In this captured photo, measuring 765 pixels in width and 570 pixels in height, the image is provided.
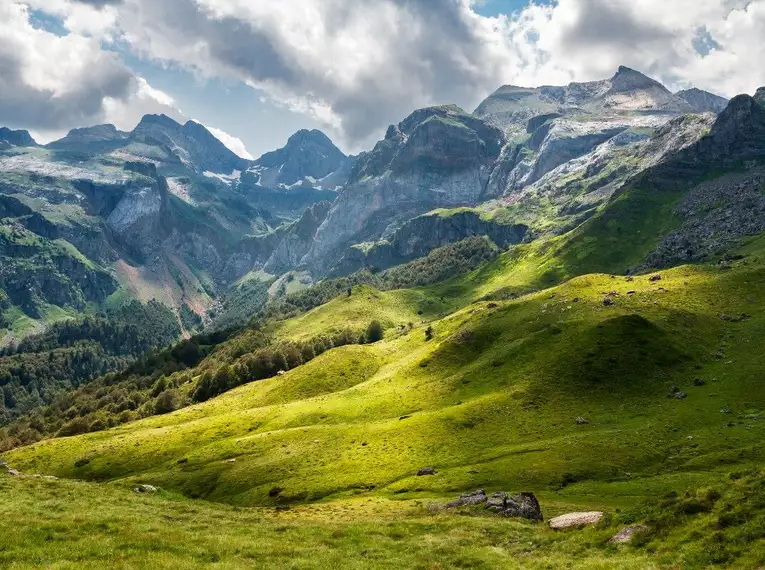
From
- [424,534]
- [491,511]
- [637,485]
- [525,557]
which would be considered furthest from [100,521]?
[637,485]

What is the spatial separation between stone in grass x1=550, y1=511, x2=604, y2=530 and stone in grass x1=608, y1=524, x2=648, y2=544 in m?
4.63

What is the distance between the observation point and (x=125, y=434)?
437 feet

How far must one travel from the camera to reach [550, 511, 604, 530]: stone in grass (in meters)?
35.6

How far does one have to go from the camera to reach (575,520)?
121 ft

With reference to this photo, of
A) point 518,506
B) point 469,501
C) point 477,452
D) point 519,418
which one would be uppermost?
point 519,418

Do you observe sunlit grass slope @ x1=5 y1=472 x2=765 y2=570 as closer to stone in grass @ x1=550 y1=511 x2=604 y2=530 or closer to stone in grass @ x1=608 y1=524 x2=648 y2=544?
stone in grass @ x1=608 y1=524 x2=648 y2=544

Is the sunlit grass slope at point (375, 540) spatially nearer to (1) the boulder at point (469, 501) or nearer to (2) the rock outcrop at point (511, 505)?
(2) the rock outcrop at point (511, 505)

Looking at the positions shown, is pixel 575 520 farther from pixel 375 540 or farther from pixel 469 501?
pixel 469 501

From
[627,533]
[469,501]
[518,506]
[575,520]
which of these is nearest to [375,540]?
[575,520]

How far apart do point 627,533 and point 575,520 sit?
7.69 m

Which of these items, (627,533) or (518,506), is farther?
(518,506)

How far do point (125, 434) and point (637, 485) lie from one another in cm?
12111

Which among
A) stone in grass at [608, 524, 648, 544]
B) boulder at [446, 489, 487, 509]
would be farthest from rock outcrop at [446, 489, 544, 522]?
stone in grass at [608, 524, 648, 544]

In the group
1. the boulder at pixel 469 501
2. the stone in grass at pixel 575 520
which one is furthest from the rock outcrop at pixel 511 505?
the stone in grass at pixel 575 520
